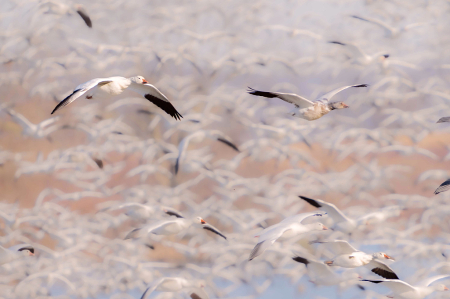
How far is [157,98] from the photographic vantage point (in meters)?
4.68

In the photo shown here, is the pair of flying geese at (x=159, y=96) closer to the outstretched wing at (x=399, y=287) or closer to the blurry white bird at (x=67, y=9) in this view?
the outstretched wing at (x=399, y=287)

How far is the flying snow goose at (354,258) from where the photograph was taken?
14.6 feet

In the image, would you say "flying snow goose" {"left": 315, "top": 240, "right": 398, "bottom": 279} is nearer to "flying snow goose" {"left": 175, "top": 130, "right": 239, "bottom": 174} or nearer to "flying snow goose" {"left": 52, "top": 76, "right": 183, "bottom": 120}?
"flying snow goose" {"left": 52, "top": 76, "right": 183, "bottom": 120}

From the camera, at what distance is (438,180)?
29.3 ft

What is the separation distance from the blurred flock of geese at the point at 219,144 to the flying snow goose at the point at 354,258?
11.7 ft

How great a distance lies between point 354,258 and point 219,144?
579 centimetres

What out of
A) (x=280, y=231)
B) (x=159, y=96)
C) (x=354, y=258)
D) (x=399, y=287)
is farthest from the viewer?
(x=399, y=287)

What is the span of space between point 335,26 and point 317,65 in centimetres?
96

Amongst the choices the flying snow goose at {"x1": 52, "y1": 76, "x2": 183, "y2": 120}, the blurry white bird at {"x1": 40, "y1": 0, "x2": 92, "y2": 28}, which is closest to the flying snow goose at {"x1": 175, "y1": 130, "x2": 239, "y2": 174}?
the blurry white bird at {"x1": 40, "y1": 0, "x2": 92, "y2": 28}

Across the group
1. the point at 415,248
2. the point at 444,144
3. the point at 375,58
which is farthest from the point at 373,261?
the point at 444,144

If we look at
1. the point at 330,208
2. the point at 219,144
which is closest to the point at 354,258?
the point at 330,208

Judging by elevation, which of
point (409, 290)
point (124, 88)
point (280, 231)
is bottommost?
point (409, 290)

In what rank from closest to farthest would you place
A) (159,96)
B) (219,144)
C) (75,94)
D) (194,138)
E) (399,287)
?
(75,94)
(159,96)
(399,287)
(194,138)
(219,144)

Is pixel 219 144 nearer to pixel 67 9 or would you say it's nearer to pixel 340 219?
pixel 67 9
